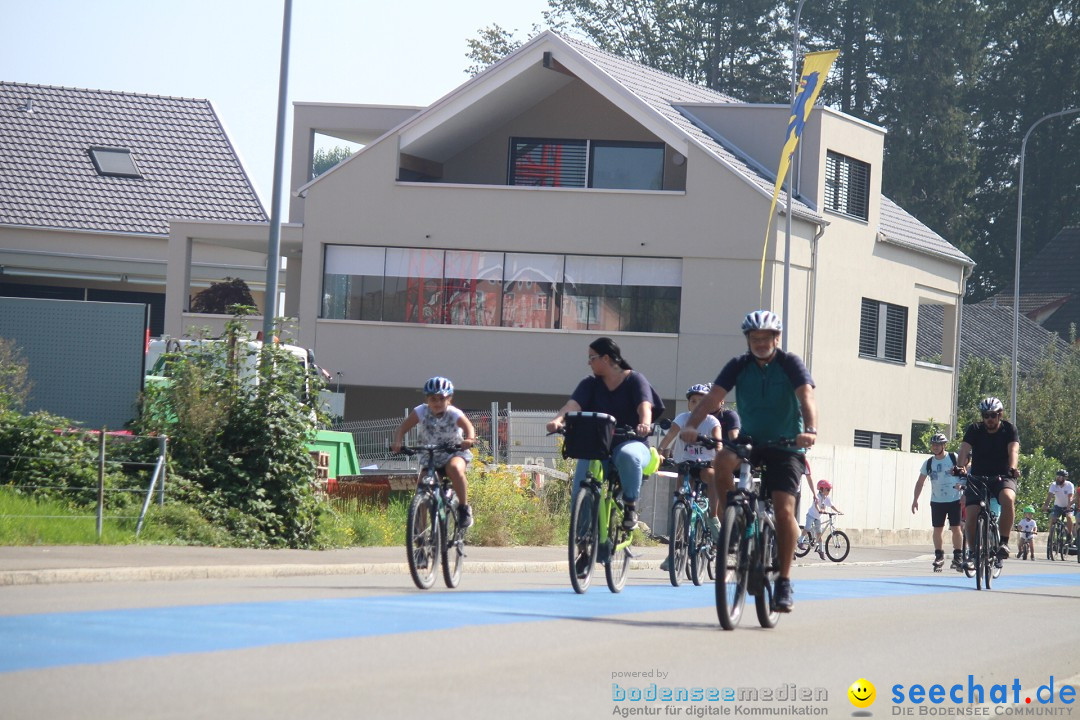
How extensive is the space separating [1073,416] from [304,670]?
46314mm

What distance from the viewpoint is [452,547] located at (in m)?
12.3

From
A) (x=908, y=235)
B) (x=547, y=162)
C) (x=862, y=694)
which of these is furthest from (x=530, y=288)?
(x=862, y=694)

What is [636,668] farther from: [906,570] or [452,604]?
[906,570]

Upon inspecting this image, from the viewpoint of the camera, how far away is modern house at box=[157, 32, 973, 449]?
34562 mm

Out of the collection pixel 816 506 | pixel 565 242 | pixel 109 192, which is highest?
pixel 109 192

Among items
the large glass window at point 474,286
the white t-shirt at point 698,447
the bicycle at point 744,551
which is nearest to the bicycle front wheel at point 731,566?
the bicycle at point 744,551

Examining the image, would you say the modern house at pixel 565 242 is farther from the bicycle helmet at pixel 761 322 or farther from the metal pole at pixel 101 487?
the bicycle helmet at pixel 761 322

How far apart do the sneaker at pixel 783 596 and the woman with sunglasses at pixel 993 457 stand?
21.8ft

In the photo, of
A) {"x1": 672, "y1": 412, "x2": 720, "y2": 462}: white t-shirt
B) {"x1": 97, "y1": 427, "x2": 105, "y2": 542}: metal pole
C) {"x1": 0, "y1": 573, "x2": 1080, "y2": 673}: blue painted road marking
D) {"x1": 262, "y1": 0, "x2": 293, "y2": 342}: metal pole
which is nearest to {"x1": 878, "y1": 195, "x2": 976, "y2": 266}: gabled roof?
{"x1": 262, "y1": 0, "x2": 293, "y2": 342}: metal pole

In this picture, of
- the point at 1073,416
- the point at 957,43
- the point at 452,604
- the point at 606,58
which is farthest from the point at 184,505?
the point at 957,43

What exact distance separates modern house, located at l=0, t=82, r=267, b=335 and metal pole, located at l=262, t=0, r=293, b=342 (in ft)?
67.3

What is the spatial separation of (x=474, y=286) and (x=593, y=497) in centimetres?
2409

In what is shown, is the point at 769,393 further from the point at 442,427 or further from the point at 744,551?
the point at 442,427

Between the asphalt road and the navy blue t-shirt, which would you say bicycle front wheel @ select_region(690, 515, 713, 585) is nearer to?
the asphalt road
